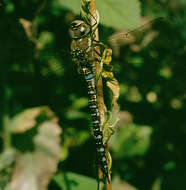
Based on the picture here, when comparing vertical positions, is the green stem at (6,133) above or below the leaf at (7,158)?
above

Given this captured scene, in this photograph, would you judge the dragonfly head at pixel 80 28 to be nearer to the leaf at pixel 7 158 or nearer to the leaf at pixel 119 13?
the leaf at pixel 119 13

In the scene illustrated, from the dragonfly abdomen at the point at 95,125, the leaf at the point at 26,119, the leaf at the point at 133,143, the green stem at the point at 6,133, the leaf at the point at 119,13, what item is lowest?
the leaf at the point at 133,143

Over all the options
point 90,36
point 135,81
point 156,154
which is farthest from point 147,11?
point 90,36

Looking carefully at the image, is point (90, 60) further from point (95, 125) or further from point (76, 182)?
point (76, 182)

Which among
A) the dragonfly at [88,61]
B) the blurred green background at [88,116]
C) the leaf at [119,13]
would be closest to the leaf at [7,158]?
the blurred green background at [88,116]

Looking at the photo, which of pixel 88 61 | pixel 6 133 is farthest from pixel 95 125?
pixel 6 133

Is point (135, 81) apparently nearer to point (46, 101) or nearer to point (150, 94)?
point (150, 94)

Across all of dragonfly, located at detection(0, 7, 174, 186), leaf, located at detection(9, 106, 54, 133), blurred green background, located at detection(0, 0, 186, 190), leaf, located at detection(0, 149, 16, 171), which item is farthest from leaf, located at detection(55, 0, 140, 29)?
leaf, located at detection(0, 149, 16, 171)
